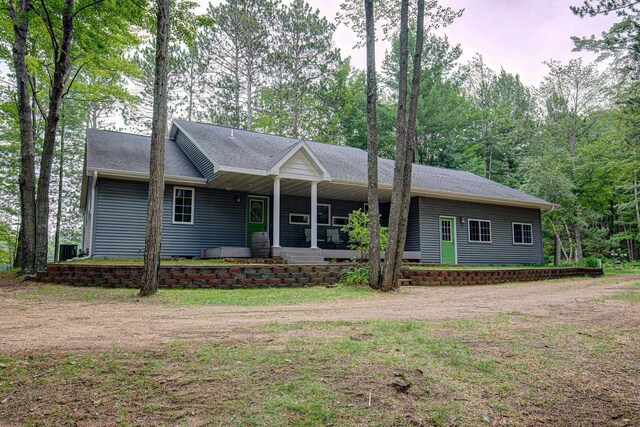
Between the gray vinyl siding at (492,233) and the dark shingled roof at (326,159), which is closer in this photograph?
the dark shingled roof at (326,159)

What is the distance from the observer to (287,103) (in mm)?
26641

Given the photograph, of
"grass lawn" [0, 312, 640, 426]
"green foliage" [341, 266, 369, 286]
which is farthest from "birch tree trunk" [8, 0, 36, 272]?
"grass lawn" [0, 312, 640, 426]

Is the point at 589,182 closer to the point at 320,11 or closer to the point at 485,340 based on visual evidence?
the point at 320,11

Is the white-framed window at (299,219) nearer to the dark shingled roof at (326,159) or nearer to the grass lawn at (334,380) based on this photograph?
the dark shingled roof at (326,159)

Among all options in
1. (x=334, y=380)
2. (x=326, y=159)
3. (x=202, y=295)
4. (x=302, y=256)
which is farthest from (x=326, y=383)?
(x=326, y=159)

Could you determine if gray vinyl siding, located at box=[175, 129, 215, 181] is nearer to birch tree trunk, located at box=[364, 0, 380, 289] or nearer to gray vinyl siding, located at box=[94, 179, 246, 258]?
gray vinyl siding, located at box=[94, 179, 246, 258]

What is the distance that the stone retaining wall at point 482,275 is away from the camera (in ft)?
35.9

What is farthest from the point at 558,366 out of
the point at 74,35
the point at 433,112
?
the point at 433,112

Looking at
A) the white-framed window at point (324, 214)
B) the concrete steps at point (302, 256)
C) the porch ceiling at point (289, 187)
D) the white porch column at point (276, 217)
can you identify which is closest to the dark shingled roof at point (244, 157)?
the porch ceiling at point (289, 187)

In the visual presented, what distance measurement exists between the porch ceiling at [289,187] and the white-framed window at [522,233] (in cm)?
647

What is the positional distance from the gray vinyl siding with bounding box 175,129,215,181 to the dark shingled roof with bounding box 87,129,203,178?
16cm

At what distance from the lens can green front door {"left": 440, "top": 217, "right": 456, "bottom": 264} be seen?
1702 centimetres

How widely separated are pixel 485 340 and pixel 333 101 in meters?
25.7

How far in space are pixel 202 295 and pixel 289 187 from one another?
24.8 feet
